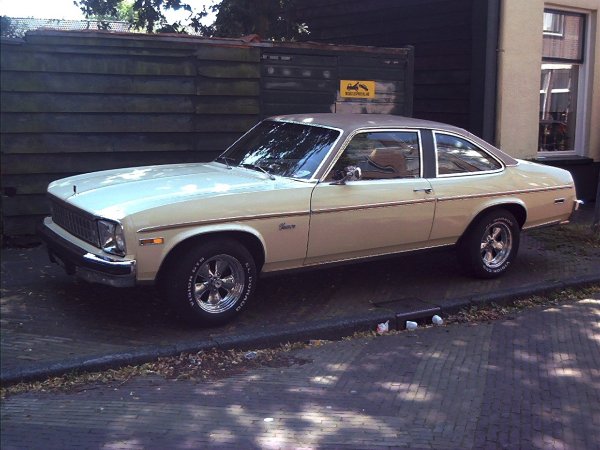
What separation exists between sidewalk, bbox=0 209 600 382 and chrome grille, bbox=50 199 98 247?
2.29 feet

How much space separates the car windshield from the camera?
6.13 m

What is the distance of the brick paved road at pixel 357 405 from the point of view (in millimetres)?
3928

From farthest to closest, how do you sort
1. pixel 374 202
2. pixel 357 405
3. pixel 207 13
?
pixel 207 13
pixel 374 202
pixel 357 405

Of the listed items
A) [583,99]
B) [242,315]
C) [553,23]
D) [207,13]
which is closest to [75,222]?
[242,315]

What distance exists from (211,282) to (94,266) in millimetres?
899

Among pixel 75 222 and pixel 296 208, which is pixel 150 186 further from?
pixel 296 208

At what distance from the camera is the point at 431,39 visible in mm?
11602

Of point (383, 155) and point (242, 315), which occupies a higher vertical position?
point (383, 155)

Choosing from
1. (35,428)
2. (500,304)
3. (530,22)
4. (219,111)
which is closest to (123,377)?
(35,428)

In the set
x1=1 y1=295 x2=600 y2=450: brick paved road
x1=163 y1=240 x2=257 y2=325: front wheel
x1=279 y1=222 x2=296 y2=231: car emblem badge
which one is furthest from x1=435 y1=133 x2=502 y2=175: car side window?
x1=163 y1=240 x2=257 y2=325: front wheel

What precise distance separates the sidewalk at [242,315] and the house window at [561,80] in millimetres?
4274

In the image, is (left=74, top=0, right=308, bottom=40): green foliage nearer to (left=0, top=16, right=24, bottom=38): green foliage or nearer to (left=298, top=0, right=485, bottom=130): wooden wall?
(left=298, top=0, right=485, bottom=130): wooden wall

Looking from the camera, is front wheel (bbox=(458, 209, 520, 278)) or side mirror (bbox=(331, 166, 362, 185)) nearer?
side mirror (bbox=(331, 166, 362, 185))

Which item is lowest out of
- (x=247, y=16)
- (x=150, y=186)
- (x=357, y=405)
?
(x=357, y=405)
